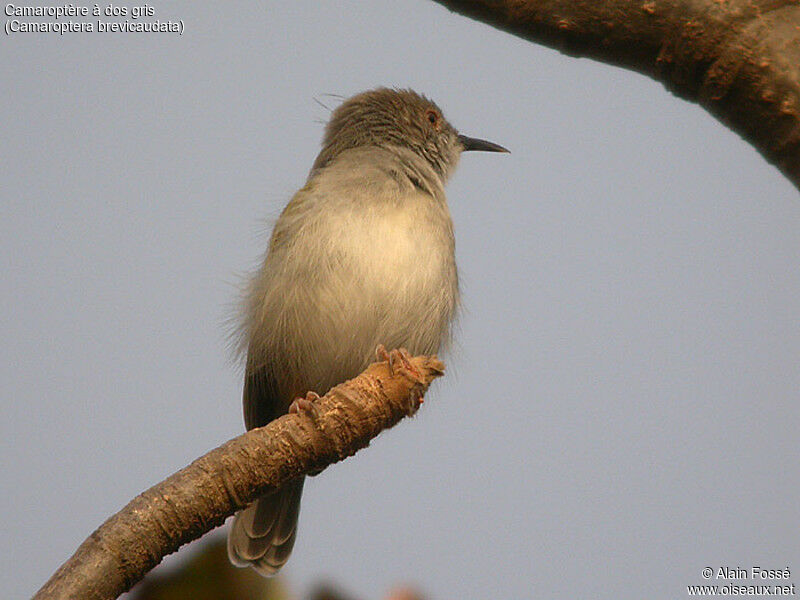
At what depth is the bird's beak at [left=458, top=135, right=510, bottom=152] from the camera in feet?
20.8

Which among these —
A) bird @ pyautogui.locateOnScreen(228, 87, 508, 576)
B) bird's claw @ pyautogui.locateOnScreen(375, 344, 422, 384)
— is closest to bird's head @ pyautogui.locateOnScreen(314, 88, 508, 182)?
bird @ pyautogui.locateOnScreen(228, 87, 508, 576)

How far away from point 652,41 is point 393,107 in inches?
123

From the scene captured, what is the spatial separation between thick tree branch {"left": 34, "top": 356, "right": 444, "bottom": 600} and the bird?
107 cm

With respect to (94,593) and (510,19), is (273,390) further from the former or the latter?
(510,19)

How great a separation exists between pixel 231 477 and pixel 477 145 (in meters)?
3.85

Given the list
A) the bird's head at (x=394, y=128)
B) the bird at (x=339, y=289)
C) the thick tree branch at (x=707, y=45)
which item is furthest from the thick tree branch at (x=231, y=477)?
the bird's head at (x=394, y=128)

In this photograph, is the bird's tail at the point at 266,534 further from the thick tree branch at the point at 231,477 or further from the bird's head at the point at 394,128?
the bird's head at the point at 394,128

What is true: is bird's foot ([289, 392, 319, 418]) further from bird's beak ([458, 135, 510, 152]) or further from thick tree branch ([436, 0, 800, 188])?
bird's beak ([458, 135, 510, 152])

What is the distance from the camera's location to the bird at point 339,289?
470 centimetres

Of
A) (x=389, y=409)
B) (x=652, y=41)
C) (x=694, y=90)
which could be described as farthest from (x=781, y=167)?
(x=389, y=409)

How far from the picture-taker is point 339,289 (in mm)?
4684

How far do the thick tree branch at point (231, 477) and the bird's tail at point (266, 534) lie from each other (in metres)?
1.83

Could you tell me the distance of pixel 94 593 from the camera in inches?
109

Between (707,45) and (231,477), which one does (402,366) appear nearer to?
(231,477)
